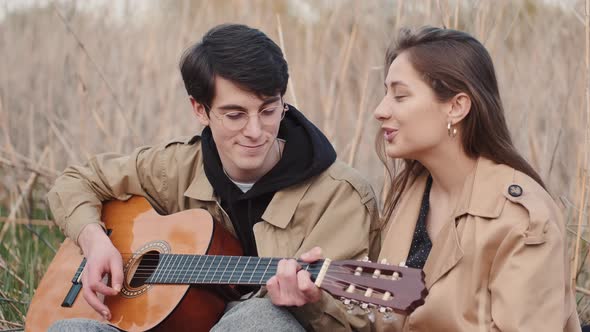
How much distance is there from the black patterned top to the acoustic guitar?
0.33 metres

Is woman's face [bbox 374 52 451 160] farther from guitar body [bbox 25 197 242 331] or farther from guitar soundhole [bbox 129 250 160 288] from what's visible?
guitar soundhole [bbox 129 250 160 288]

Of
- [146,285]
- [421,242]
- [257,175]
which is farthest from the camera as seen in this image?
[257,175]

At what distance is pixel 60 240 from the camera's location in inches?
171

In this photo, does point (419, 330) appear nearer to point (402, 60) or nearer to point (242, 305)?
point (242, 305)

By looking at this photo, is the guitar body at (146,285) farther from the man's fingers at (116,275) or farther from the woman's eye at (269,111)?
the woman's eye at (269,111)

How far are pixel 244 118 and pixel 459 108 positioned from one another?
65 cm

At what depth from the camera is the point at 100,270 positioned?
9.68 feet

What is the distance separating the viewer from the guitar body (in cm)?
276

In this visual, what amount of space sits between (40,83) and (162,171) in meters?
3.11

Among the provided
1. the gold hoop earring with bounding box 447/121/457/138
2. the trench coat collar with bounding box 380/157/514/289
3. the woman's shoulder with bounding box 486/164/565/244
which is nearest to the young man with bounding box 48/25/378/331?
the trench coat collar with bounding box 380/157/514/289

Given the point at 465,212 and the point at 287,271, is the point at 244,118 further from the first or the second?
the point at 465,212

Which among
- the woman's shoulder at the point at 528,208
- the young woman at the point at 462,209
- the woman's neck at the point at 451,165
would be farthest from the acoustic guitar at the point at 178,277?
the woman's neck at the point at 451,165

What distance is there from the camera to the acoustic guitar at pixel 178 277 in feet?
7.44

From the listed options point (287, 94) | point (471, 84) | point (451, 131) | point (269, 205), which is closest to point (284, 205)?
point (269, 205)
